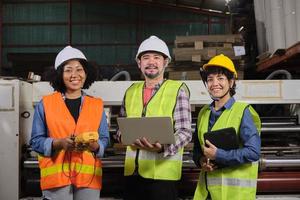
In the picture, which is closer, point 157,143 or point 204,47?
point 157,143

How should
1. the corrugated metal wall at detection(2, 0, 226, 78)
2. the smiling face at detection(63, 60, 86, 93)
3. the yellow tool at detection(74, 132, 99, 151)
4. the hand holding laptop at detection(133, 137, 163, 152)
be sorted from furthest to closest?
the corrugated metal wall at detection(2, 0, 226, 78) → the smiling face at detection(63, 60, 86, 93) → the hand holding laptop at detection(133, 137, 163, 152) → the yellow tool at detection(74, 132, 99, 151)

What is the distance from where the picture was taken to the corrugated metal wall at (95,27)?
1178 centimetres

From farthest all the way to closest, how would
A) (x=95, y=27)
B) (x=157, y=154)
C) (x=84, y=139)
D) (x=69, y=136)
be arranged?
(x=95, y=27) → (x=157, y=154) → (x=69, y=136) → (x=84, y=139)

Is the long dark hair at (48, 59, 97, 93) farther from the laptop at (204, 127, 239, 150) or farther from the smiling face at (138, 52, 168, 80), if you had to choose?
the laptop at (204, 127, 239, 150)

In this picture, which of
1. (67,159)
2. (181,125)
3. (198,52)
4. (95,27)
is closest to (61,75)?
(67,159)

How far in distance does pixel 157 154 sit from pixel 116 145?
0.93 meters

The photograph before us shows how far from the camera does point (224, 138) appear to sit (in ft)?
6.48

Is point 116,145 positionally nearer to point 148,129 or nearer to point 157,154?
point 157,154

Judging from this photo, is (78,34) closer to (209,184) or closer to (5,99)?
(5,99)

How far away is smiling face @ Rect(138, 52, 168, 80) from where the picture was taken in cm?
224

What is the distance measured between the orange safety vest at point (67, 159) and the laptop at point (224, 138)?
0.61m

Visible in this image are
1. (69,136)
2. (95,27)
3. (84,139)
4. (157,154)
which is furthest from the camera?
(95,27)

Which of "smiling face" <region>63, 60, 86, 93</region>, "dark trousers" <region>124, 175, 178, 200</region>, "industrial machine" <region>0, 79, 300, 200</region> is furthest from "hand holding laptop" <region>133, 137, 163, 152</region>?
"industrial machine" <region>0, 79, 300, 200</region>

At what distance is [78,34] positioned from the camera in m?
11.9
